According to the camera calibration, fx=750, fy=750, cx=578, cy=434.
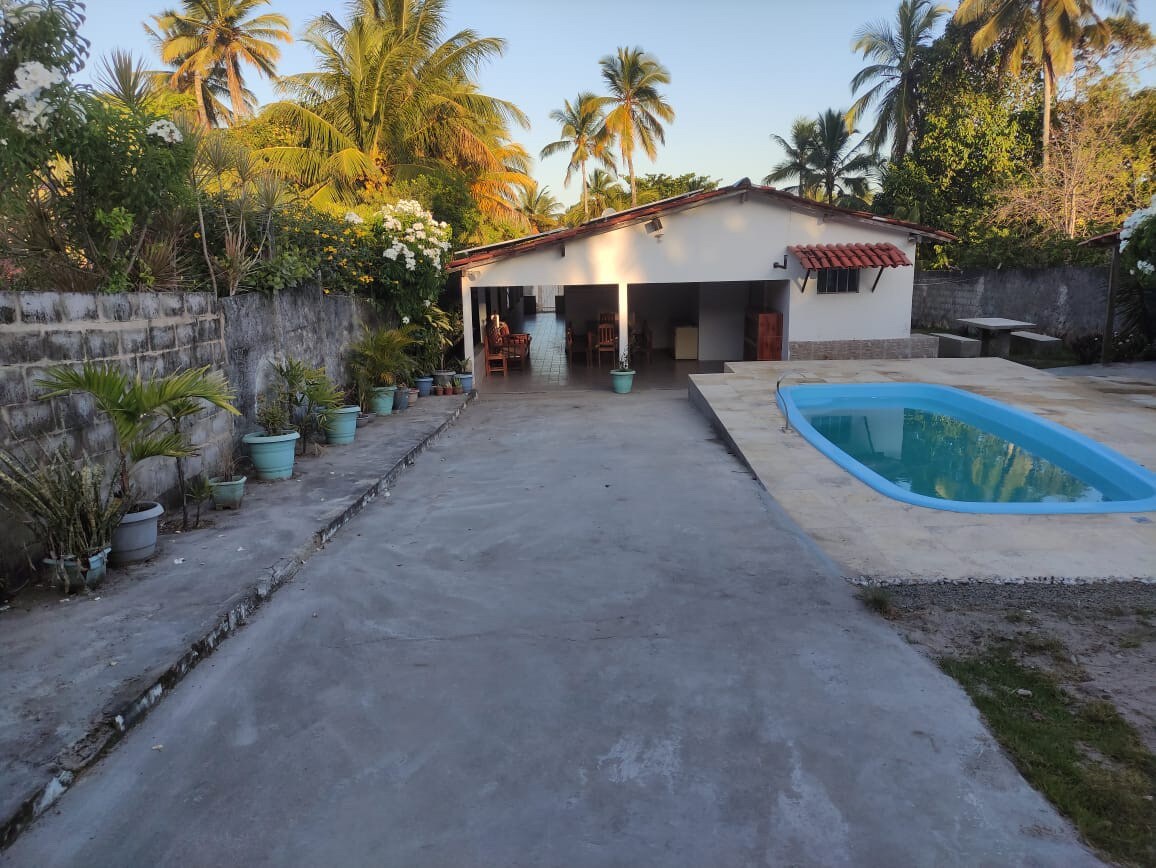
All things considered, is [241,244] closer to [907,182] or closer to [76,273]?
[76,273]

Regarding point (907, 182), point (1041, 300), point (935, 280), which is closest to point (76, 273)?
point (1041, 300)

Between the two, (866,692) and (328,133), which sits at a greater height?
(328,133)

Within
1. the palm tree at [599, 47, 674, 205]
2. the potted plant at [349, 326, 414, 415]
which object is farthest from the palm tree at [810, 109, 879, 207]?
the potted plant at [349, 326, 414, 415]

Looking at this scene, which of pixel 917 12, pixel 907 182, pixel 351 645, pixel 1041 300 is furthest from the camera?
pixel 917 12

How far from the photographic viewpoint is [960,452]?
9.97m

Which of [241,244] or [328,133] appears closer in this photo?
[241,244]

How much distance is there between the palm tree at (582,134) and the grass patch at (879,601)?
3171 centimetres

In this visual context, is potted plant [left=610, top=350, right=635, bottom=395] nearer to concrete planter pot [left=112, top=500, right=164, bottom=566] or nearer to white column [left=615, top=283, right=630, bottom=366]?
white column [left=615, top=283, right=630, bottom=366]

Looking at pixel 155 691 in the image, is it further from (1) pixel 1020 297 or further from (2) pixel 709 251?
(1) pixel 1020 297

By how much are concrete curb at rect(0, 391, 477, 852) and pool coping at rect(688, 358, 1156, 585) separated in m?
3.87

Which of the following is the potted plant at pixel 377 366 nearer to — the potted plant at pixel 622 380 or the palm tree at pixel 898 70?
the potted plant at pixel 622 380

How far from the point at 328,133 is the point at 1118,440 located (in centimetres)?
1721

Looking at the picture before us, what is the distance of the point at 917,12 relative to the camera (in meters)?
28.6

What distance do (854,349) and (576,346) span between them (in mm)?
7492
